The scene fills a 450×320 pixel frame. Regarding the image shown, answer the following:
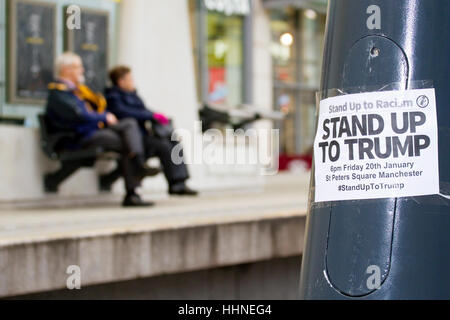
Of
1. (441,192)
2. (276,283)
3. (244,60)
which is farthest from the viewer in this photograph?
(244,60)

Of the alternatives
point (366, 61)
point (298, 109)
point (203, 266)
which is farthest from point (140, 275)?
point (298, 109)

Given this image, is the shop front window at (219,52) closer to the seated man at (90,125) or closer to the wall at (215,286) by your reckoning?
the seated man at (90,125)

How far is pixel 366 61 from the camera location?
2402 millimetres

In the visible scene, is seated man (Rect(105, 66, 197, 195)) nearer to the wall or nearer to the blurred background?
the blurred background

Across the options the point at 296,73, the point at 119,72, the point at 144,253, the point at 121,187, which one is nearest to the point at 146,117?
the point at 119,72

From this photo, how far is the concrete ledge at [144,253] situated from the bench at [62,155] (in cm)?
192

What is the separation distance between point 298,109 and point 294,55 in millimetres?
1400

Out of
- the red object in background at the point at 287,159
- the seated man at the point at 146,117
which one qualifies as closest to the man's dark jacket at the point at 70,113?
the seated man at the point at 146,117

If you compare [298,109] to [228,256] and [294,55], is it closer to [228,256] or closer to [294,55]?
[294,55]

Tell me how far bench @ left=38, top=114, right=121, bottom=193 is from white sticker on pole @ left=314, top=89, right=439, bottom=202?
5.35 metres

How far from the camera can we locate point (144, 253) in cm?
548

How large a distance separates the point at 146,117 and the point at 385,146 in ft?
19.5

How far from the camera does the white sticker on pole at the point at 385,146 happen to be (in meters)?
2.29

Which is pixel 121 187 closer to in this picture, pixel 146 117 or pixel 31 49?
pixel 146 117
